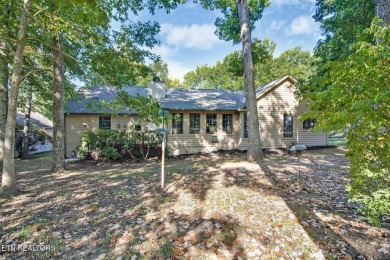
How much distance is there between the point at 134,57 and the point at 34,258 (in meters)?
8.46

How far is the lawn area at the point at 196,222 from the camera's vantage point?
10.1 feet

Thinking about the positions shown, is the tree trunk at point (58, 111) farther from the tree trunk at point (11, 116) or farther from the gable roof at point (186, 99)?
the gable roof at point (186, 99)

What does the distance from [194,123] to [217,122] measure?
1.67m

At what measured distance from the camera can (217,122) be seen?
15.0 m

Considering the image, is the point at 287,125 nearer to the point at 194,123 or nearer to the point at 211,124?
the point at 211,124

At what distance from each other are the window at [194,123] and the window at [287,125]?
20.9 ft

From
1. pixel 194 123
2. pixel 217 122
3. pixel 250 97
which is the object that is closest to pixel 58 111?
pixel 194 123

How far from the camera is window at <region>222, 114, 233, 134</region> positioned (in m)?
15.1

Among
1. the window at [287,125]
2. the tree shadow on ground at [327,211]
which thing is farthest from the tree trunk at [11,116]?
the window at [287,125]

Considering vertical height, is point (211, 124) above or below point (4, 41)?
below

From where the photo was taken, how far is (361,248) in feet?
9.95

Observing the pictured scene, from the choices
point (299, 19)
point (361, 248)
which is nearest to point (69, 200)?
point (361, 248)

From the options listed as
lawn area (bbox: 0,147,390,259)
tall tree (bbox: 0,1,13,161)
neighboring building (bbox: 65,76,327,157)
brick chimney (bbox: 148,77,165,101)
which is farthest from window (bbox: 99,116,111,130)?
lawn area (bbox: 0,147,390,259)

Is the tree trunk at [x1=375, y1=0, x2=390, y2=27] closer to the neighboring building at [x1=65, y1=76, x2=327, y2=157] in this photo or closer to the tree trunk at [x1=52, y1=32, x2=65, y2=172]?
the neighboring building at [x1=65, y1=76, x2=327, y2=157]
